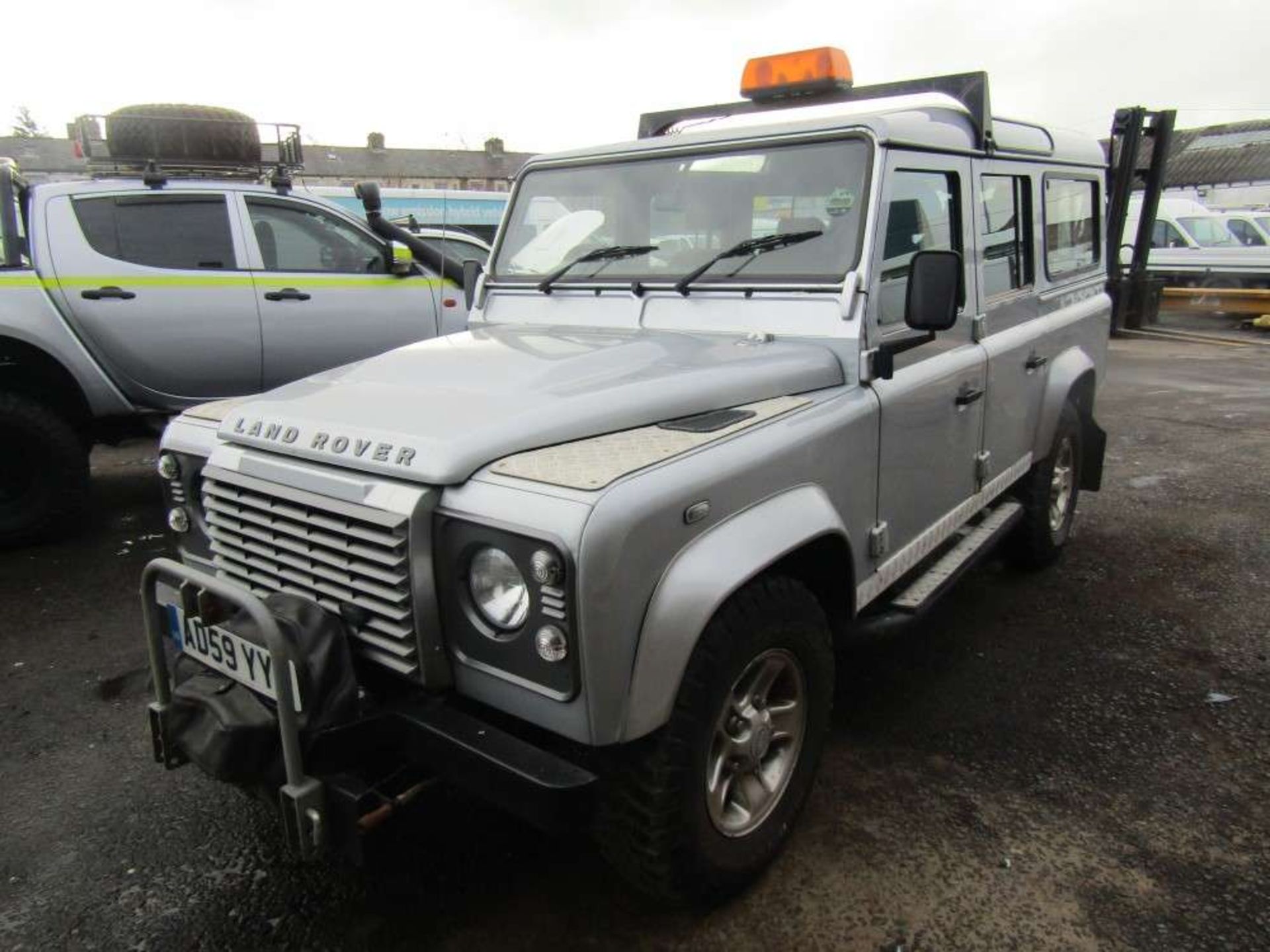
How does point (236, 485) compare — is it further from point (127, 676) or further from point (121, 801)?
point (127, 676)

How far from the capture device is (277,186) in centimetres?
588

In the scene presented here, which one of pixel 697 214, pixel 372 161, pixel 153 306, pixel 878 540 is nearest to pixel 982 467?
pixel 878 540

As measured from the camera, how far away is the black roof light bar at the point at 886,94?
3438 mm

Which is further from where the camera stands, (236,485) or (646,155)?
(646,155)

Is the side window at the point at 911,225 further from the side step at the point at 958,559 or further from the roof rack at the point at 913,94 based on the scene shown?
the side step at the point at 958,559

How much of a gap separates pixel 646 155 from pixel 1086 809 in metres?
2.59

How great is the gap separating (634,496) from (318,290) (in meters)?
4.68

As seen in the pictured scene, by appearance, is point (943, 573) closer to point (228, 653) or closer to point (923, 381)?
point (923, 381)

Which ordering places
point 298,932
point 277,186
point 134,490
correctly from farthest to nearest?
point 134,490
point 277,186
point 298,932

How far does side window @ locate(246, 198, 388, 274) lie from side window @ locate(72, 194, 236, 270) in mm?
222

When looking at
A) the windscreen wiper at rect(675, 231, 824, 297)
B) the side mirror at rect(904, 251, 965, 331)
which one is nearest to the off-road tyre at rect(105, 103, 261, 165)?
the windscreen wiper at rect(675, 231, 824, 297)

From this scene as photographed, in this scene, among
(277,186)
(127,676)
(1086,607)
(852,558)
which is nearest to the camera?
(852,558)

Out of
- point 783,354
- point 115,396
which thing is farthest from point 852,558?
point 115,396

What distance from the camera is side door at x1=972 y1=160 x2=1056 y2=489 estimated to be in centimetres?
351
